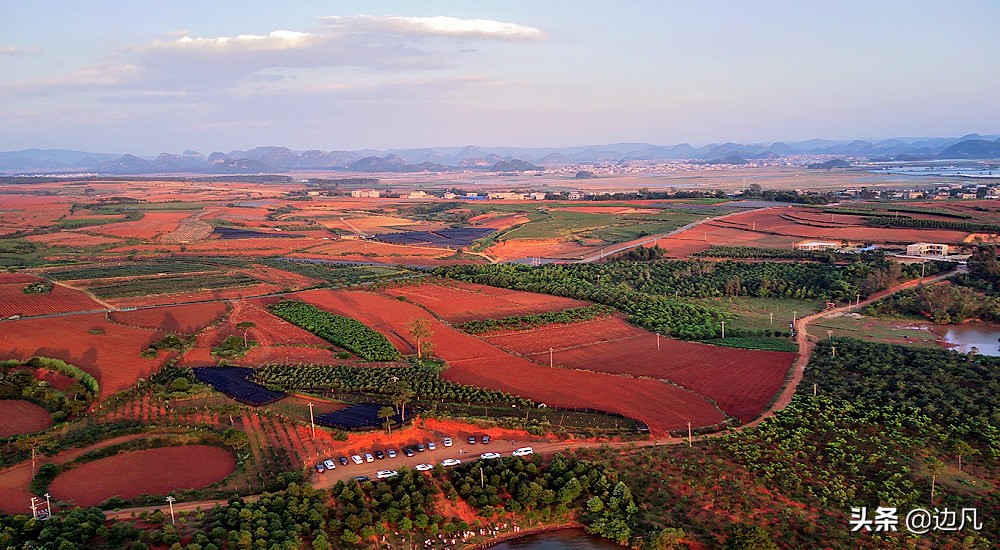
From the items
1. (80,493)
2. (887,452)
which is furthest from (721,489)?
(80,493)

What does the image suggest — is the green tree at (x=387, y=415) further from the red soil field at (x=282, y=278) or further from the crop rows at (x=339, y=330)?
the red soil field at (x=282, y=278)

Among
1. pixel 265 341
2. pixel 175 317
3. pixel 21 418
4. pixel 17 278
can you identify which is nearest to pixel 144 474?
pixel 21 418

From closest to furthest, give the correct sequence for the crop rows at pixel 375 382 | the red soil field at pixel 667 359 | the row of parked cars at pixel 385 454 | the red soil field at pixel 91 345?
the row of parked cars at pixel 385 454 → the crop rows at pixel 375 382 → the red soil field at pixel 667 359 → the red soil field at pixel 91 345

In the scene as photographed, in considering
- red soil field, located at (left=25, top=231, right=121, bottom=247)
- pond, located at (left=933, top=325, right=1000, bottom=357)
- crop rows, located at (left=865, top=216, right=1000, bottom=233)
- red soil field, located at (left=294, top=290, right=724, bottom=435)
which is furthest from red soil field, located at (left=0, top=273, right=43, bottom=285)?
crop rows, located at (left=865, top=216, right=1000, bottom=233)

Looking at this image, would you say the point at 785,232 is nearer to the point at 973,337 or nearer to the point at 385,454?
the point at 973,337

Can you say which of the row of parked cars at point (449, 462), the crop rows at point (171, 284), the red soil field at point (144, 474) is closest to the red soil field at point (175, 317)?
the crop rows at point (171, 284)

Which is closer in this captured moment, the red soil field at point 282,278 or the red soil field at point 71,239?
the red soil field at point 282,278
